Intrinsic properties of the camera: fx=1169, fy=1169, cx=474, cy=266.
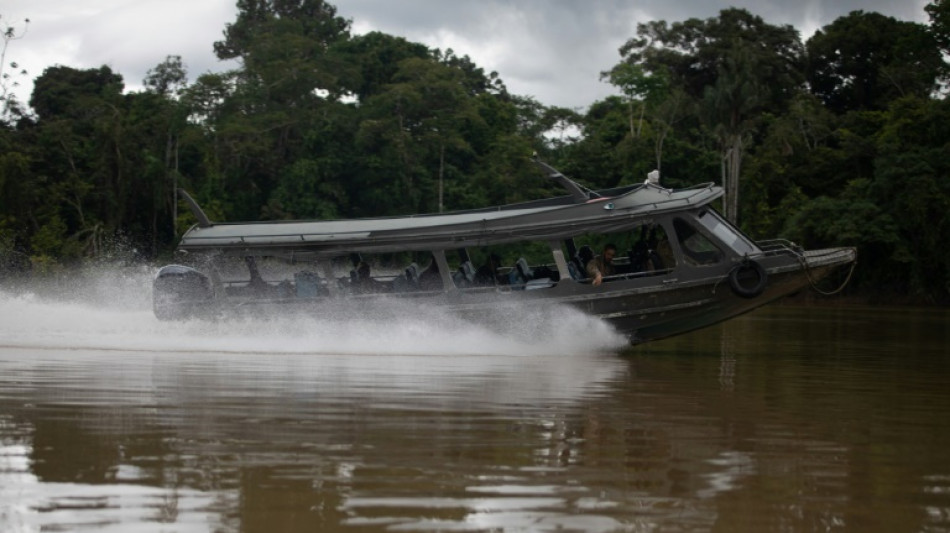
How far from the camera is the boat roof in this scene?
51.3ft

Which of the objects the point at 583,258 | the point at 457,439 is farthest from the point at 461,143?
the point at 457,439

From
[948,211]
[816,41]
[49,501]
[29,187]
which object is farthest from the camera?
[816,41]

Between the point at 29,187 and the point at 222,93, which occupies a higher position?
the point at 222,93

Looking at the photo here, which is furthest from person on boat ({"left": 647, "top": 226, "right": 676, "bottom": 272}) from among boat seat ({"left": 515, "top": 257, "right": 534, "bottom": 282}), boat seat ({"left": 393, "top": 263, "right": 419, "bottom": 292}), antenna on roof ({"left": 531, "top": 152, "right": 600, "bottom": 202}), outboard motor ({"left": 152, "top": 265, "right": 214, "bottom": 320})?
outboard motor ({"left": 152, "top": 265, "right": 214, "bottom": 320})

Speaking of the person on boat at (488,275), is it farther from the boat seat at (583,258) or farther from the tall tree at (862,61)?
the tall tree at (862,61)

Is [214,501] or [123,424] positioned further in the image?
[123,424]

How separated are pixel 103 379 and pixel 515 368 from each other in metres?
4.49

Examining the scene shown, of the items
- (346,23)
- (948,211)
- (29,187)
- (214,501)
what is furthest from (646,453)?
(346,23)

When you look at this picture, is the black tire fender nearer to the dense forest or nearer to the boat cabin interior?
the boat cabin interior

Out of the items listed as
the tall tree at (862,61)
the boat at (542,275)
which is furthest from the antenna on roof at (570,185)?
the tall tree at (862,61)

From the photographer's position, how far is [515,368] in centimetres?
1303

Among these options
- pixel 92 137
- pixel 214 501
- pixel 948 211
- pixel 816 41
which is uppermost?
pixel 816 41

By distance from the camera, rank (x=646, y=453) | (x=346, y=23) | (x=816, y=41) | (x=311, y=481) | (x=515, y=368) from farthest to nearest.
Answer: (x=346, y=23), (x=816, y=41), (x=515, y=368), (x=646, y=453), (x=311, y=481)

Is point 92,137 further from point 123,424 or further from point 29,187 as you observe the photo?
point 123,424
